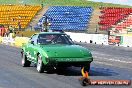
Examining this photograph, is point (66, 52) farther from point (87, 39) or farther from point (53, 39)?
point (87, 39)

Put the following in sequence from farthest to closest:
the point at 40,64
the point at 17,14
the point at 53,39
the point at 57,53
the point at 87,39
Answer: the point at 17,14, the point at 87,39, the point at 53,39, the point at 40,64, the point at 57,53

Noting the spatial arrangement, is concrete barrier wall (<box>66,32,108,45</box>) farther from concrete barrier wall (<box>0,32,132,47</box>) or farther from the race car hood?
the race car hood

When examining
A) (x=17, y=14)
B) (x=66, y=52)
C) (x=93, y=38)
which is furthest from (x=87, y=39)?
(x=66, y=52)

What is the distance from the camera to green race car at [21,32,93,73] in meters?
13.8

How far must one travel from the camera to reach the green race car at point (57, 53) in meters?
13.8

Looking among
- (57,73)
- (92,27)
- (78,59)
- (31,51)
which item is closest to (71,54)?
(78,59)

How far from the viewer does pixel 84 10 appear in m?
79.9

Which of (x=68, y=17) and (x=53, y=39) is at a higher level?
(x=68, y=17)

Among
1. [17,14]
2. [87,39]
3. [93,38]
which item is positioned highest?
[17,14]

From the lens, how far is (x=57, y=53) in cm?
1396

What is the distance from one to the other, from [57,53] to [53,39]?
5.32ft

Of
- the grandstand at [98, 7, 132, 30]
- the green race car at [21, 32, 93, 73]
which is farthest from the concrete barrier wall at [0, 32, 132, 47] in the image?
the green race car at [21, 32, 93, 73]

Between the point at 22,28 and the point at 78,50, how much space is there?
200 ft

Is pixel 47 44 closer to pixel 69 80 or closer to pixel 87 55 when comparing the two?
pixel 87 55
